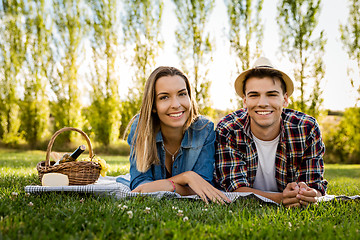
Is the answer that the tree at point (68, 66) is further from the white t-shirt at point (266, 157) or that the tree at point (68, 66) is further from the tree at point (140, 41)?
the white t-shirt at point (266, 157)

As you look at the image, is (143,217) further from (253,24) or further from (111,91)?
(111,91)

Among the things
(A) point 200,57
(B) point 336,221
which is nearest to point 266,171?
(B) point 336,221

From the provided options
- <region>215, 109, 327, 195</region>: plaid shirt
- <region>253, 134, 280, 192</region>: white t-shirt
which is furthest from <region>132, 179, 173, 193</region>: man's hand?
<region>253, 134, 280, 192</region>: white t-shirt

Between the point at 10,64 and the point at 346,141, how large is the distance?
55.8 feet

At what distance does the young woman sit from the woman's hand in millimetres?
11

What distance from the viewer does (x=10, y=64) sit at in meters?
17.0

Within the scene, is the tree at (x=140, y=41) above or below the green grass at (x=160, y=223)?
above

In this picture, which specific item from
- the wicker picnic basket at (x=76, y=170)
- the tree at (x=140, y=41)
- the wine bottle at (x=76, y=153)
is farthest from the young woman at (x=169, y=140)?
the tree at (x=140, y=41)

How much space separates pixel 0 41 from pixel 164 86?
54.5ft

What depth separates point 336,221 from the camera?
269 cm

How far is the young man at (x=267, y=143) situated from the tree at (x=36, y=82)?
571 inches

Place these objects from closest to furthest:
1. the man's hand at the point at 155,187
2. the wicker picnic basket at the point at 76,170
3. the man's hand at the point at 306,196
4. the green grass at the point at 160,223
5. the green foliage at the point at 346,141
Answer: the green grass at the point at 160,223 → the man's hand at the point at 306,196 → the man's hand at the point at 155,187 → the wicker picnic basket at the point at 76,170 → the green foliage at the point at 346,141

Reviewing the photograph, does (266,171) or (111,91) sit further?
(111,91)

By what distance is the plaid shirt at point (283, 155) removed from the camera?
376 cm
